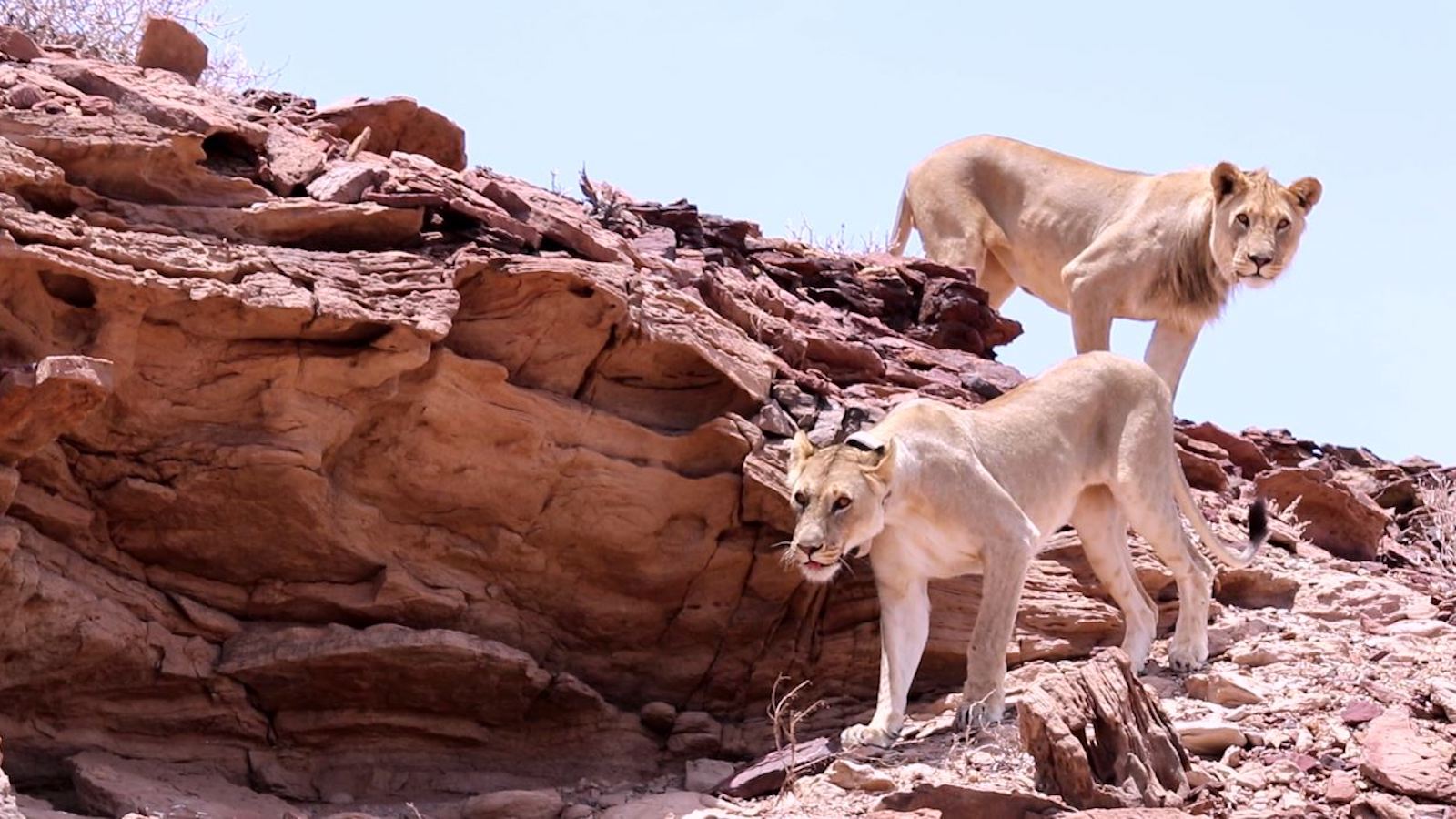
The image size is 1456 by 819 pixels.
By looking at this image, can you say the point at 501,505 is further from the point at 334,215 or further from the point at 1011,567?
the point at 1011,567

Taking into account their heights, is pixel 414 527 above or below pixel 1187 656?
below

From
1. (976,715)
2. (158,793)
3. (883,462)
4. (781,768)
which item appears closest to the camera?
(158,793)

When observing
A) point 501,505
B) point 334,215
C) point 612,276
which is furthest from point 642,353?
point 334,215

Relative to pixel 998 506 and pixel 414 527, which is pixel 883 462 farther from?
pixel 414 527

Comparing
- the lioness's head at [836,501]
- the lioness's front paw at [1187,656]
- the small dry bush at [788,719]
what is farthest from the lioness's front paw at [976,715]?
the lioness's front paw at [1187,656]

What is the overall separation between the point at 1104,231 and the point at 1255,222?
1.32 m

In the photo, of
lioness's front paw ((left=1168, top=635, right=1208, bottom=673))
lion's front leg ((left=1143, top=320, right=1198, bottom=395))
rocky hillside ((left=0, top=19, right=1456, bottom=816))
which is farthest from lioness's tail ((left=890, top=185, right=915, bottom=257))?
lioness's front paw ((left=1168, top=635, right=1208, bottom=673))

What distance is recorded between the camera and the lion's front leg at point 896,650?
32.9 ft

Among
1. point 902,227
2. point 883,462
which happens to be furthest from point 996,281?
point 883,462

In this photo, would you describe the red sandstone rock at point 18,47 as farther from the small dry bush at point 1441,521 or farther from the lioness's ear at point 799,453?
the small dry bush at point 1441,521

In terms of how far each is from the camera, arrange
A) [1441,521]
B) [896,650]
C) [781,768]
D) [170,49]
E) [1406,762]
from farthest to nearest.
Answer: [1441,521], [170,49], [896,650], [781,768], [1406,762]

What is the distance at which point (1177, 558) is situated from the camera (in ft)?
37.4

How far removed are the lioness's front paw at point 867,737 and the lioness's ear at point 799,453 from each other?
4.56 feet

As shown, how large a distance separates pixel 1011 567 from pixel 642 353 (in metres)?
2.44
